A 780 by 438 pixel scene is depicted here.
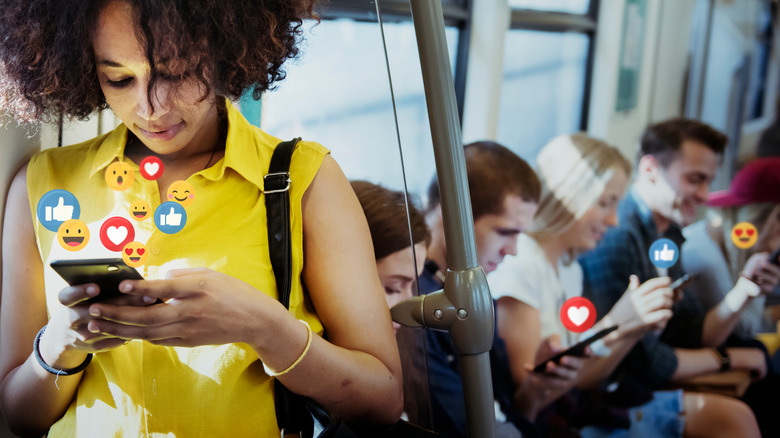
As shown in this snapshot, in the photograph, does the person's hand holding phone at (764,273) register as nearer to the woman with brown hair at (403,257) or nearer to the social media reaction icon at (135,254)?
the woman with brown hair at (403,257)

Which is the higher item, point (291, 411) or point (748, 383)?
point (291, 411)

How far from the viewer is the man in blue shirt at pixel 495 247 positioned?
1058 mm

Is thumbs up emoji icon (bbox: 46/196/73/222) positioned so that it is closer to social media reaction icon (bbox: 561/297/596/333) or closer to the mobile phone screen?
social media reaction icon (bbox: 561/297/596/333)

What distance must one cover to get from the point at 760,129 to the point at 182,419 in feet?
4.48

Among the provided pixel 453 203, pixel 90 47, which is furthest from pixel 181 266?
pixel 453 203

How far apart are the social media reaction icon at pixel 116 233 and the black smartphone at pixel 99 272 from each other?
9cm

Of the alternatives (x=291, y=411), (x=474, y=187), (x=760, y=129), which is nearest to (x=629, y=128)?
(x=760, y=129)

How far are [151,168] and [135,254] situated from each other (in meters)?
0.08

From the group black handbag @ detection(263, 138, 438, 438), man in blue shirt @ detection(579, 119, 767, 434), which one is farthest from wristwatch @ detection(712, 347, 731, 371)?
black handbag @ detection(263, 138, 438, 438)

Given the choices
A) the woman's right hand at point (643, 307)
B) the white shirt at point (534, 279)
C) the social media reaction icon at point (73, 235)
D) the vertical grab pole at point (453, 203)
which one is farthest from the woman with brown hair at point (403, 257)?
the woman's right hand at point (643, 307)

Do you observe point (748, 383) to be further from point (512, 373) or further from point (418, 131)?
point (418, 131)

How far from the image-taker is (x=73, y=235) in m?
0.65

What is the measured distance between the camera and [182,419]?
68cm

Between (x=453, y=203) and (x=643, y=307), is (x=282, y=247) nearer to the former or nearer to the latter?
(x=453, y=203)
